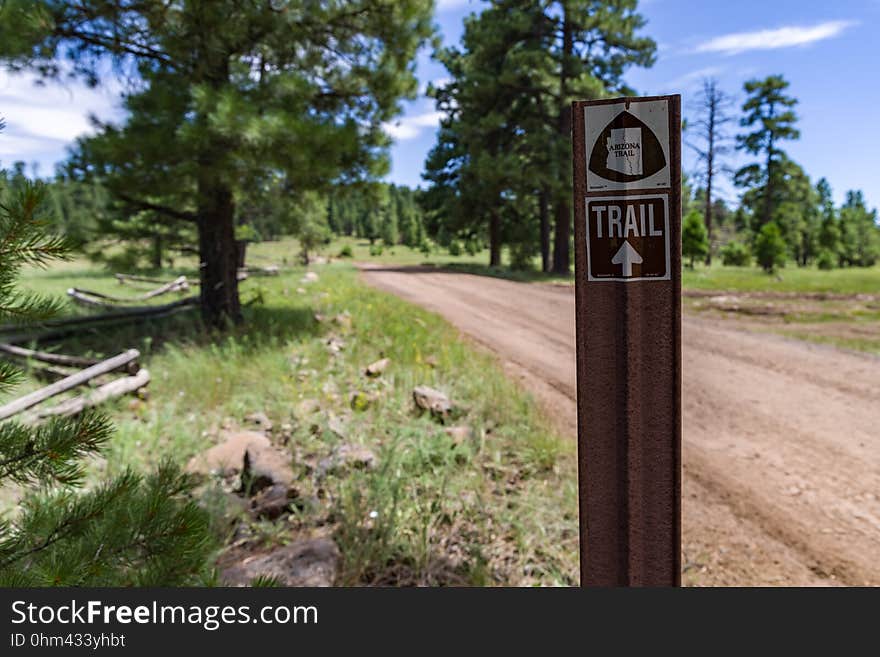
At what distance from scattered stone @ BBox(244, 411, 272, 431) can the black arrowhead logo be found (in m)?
A: 4.01

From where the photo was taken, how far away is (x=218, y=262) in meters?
8.10

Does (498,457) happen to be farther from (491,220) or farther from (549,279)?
(491,220)

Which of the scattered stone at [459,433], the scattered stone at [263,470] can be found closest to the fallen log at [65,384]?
the scattered stone at [263,470]

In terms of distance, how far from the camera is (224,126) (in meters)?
5.99

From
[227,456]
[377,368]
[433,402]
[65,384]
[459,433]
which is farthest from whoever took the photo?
[377,368]

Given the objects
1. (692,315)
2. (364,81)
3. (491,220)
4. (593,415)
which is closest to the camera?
(593,415)

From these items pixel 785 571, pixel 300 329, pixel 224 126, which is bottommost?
pixel 785 571

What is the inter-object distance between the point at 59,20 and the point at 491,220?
19752mm

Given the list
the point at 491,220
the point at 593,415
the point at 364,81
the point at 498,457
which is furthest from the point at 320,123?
the point at 491,220

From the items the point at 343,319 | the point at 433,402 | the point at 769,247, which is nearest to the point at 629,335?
the point at 433,402

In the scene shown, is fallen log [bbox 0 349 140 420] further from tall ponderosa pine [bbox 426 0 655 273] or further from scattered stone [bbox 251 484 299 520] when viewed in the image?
tall ponderosa pine [bbox 426 0 655 273]

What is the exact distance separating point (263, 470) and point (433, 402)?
1.57 m

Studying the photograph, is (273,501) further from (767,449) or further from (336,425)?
(767,449)

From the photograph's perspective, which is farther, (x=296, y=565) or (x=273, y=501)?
(x=273, y=501)
